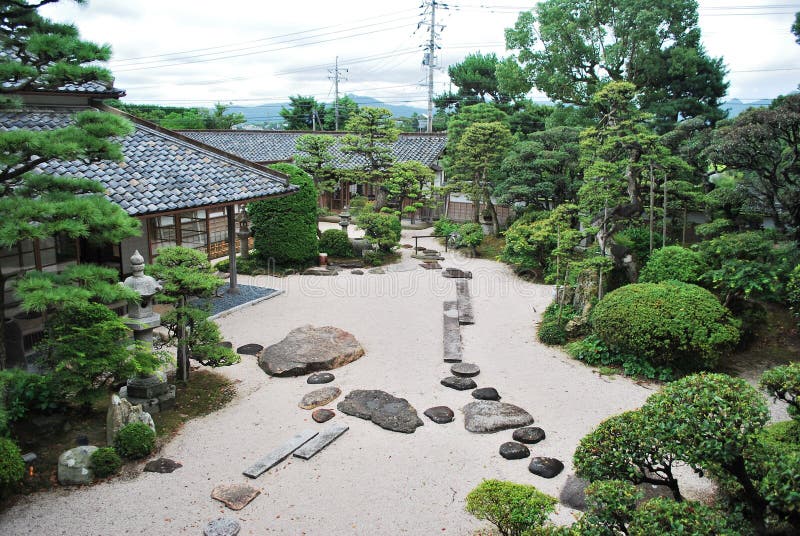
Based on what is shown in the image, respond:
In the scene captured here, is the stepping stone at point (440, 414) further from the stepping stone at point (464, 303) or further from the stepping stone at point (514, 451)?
the stepping stone at point (464, 303)

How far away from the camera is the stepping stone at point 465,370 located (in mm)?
11023

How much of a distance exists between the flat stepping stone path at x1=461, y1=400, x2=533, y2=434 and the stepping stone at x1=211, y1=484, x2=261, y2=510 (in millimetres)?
3560

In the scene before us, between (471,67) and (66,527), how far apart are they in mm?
36221

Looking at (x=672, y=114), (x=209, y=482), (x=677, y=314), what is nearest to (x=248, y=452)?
(x=209, y=482)

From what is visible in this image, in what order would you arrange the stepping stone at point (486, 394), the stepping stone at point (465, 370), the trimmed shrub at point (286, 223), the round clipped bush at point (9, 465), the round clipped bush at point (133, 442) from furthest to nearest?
the trimmed shrub at point (286, 223), the stepping stone at point (465, 370), the stepping stone at point (486, 394), the round clipped bush at point (133, 442), the round clipped bush at point (9, 465)

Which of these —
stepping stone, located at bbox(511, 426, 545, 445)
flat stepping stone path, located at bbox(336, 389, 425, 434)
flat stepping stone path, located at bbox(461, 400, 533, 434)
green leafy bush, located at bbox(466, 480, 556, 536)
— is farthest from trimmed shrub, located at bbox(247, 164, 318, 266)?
green leafy bush, located at bbox(466, 480, 556, 536)

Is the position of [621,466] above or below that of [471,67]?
below

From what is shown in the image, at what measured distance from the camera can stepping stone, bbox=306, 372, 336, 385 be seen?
1064cm

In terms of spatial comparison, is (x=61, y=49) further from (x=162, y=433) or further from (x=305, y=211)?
(x=305, y=211)

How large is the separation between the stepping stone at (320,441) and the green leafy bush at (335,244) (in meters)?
13.0

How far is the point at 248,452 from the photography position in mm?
8109

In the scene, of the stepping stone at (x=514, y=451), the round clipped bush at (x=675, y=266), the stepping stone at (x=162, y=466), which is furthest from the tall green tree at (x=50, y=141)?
the round clipped bush at (x=675, y=266)

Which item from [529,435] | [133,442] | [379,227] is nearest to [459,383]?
[529,435]

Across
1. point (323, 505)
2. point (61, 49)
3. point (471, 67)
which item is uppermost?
point (471, 67)
